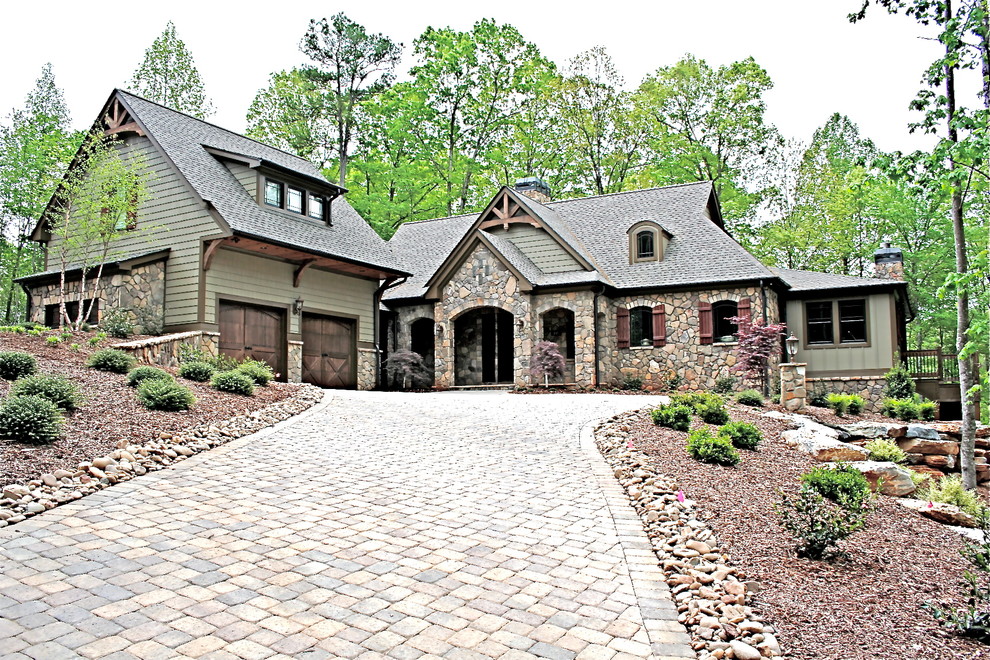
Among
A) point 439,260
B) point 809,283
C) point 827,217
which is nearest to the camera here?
point 809,283

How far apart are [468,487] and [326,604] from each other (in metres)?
3.05

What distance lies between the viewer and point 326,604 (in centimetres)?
457

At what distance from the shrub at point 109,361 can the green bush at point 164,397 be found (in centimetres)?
143

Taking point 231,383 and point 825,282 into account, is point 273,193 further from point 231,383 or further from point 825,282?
point 825,282

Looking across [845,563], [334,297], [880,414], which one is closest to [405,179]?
[334,297]

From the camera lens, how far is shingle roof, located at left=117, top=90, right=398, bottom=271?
16.9 m

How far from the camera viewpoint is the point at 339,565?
5.20m

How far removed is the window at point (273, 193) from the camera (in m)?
18.4

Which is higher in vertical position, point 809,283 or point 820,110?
point 820,110

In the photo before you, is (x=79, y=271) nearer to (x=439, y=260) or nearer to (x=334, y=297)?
(x=334, y=297)

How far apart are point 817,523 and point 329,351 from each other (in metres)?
15.7

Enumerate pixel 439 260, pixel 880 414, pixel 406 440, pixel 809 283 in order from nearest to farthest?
1. pixel 406 440
2. pixel 880 414
3. pixel 809 283
4. pixel 439 260

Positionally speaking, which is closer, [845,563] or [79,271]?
[845,563]

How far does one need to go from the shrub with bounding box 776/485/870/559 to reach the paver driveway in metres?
1.33
